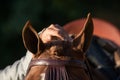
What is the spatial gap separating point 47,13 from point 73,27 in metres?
3.54

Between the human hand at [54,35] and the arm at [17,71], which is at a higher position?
the human hand at [54,35]

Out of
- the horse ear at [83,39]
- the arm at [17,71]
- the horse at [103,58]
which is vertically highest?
the horse ear at [83,39]

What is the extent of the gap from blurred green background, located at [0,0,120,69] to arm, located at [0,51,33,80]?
3.39 meters

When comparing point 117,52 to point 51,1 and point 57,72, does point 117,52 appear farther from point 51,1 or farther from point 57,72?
point 51,1

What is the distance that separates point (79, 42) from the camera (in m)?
1.84

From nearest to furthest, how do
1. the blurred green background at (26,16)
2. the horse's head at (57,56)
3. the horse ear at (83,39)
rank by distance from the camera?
1. the horse's head at (57,56)
2. the horse ear at (83,39)
3. the blurred green background at (26,16)

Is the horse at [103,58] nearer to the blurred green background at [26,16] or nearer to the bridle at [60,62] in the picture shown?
the bridle at [60,62]

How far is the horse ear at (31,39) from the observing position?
1.76m

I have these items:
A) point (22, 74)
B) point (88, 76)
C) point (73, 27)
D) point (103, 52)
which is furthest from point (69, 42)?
point (73, 27)

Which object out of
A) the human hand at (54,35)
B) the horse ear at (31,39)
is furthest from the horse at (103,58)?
the horse ear at (31,39)

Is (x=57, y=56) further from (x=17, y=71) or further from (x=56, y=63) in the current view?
(x=17, y=71)

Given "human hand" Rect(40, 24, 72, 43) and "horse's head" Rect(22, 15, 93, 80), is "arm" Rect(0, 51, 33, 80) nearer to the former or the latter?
"human hand" Rect(40, 24, 72, 43)

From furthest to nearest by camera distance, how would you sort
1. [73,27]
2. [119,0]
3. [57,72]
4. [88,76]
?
[119,0], [73,27], [88,76], [57,72]

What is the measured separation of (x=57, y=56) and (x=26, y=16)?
4538 millimetres
